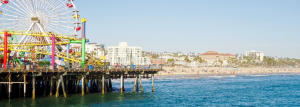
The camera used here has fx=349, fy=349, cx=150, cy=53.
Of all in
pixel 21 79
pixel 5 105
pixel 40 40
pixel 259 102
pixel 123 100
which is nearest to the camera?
pixel 5 105

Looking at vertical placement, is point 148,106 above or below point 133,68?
below

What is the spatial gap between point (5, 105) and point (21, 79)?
4587mm

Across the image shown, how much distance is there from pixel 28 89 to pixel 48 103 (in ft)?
45.2

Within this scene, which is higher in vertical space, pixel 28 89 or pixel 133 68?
pixel 133 68

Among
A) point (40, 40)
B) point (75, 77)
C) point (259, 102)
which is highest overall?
point (40, 40)

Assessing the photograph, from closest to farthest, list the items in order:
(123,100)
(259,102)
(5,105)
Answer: (5,105) → (123,100) → (259,102)

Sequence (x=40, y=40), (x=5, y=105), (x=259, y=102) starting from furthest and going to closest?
1. (x=40, y=40)
2. (x=259, y=102)
3. (x=5, y=105)

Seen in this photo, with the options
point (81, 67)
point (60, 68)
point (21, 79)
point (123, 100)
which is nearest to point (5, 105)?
point (21, 79)

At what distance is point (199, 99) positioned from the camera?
52.6 metres

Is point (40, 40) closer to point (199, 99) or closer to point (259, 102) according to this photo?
point (199, 99)

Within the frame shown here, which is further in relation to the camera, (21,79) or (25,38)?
(25,38)

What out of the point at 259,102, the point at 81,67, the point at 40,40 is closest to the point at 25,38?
the point at 40,40

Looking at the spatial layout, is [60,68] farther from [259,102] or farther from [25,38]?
[259,102]

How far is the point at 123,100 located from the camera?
4619cm
